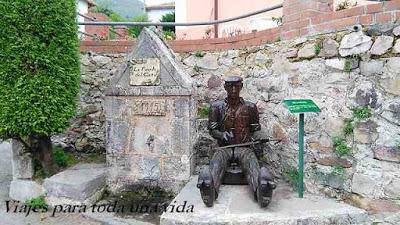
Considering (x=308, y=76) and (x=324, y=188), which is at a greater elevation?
(x=308, y=76)

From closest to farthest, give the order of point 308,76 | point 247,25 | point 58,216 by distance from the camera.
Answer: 1. point 308,76
2. point 58,216
3. point 247,25

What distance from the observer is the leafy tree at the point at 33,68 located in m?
4.40

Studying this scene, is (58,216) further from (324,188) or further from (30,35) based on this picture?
(324,188)

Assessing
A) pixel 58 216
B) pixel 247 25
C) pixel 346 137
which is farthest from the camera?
pixel 247 25

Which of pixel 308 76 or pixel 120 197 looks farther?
pixel 120 197

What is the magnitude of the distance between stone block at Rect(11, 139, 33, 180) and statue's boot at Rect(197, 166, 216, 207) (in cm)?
260

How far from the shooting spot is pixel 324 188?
153 inches

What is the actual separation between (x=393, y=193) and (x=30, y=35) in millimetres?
4276

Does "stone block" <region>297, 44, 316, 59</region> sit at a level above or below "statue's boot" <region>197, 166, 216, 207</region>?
above

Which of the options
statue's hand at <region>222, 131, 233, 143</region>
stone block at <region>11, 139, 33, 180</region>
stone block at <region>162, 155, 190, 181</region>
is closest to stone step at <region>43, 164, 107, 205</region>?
stone block at <region>11, 139, 33, 180</region>

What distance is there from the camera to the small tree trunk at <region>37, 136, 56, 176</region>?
16.2 feet

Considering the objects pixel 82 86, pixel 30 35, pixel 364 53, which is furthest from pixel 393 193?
pixel 82 86

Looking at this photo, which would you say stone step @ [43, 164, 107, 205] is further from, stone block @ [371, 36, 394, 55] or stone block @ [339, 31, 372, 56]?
stone block @ [371, 36, 394, 55]

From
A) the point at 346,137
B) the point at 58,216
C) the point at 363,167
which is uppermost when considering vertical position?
the point at 346,137
